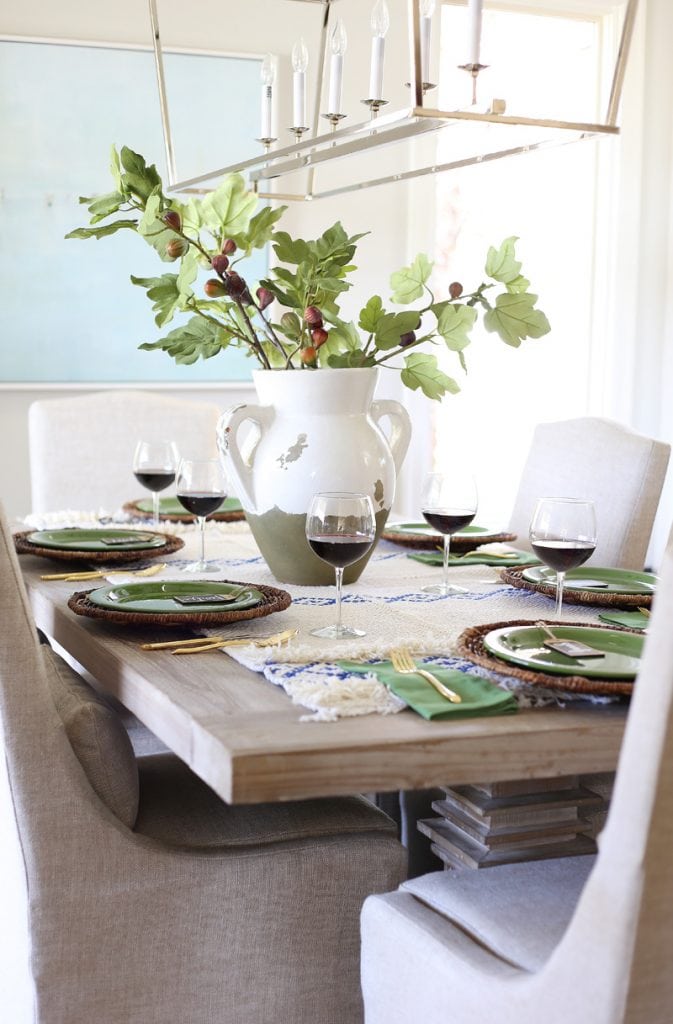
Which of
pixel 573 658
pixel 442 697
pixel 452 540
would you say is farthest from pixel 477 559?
pixel 442 697

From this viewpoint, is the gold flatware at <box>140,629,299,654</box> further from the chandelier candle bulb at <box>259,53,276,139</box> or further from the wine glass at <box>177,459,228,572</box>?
the chandelier candle bulb at <box>259,53,276,139</box>

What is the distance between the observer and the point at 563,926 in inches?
48.3

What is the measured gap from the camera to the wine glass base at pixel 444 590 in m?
1.93

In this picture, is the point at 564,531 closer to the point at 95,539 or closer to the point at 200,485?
the point at 200,485

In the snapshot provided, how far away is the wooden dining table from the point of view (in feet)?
3.58

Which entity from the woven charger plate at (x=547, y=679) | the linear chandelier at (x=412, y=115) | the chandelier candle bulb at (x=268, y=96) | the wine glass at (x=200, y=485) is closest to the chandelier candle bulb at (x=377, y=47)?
the linear chandelier at (x=412, y=115)

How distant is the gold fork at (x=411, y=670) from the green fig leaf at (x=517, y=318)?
67cm

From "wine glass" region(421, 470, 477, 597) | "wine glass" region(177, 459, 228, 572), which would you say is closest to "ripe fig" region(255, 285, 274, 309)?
"wine glass" region(177, 459, 228, 572)

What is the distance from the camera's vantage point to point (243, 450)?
1979 millimetres

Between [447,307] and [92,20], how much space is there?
2736 mm

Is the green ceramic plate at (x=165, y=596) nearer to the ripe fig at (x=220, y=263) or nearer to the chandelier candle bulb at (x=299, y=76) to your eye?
the ripe fig at (x=220, y=263)

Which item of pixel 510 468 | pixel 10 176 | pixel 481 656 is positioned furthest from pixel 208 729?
pixel 510 468

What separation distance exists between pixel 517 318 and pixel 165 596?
2.36 ft

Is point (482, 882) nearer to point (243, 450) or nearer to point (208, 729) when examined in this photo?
point (208, 729)
